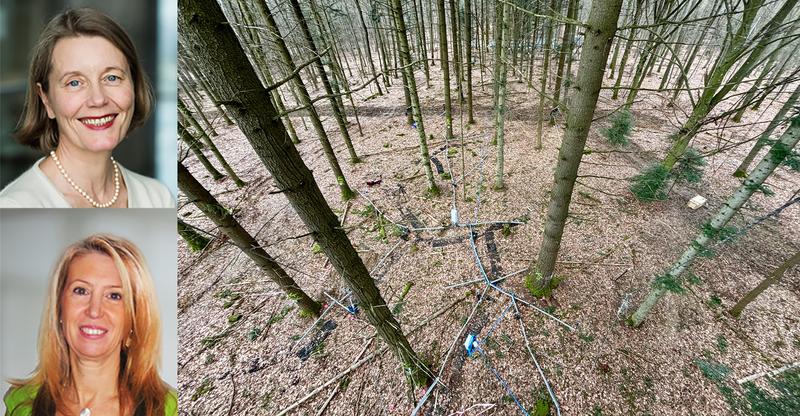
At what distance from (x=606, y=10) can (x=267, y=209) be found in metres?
7.40

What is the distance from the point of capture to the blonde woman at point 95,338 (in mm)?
1186

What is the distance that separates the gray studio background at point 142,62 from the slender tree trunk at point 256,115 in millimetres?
89

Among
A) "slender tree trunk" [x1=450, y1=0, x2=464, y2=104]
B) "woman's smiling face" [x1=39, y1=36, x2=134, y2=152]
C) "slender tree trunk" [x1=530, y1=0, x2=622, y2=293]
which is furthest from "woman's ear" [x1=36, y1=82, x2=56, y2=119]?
"slender tree trunk" [x1=450, y1=0, x2=464, y2=104]

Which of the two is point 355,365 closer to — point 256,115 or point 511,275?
point 511,275

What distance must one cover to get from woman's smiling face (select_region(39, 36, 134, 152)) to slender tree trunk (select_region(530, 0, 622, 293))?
3.02 meters

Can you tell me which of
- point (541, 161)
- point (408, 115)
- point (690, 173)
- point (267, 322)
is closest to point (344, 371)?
point (267, 322)

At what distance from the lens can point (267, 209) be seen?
7.32 m

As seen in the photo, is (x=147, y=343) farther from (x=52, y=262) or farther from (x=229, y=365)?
(x=229, y=365)

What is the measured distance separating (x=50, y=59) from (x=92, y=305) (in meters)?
0.98

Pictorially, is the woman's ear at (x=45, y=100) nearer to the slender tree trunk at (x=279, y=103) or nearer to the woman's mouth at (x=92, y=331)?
the woman's mouth at (x=92, y=331)

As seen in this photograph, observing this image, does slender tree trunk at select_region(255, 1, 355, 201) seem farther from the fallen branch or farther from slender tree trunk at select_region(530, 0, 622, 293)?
the fallen branch

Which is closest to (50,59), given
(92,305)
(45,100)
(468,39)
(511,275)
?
(45,100)

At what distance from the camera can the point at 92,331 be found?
4.07ft

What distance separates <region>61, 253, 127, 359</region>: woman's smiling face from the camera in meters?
1.20
